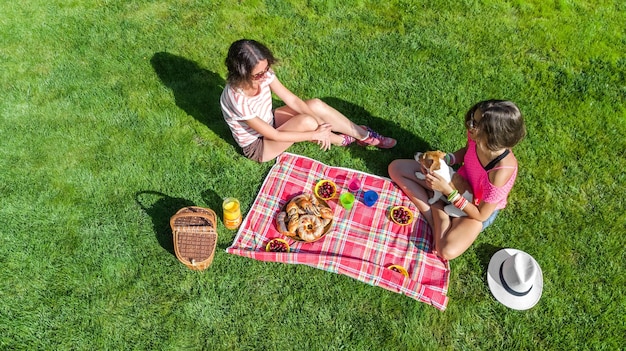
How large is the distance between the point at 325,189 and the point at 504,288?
2.21 m

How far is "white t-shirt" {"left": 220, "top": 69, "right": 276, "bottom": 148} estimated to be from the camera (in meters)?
4.62

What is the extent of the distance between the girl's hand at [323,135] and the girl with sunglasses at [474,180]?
0.92 meters

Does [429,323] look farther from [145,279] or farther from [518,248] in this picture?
[145,279]

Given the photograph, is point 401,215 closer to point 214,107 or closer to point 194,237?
point 194,237

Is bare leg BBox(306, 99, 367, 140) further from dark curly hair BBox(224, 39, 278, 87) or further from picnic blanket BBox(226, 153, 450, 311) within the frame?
dark curly hair BBox(224, 39, 278, 87)

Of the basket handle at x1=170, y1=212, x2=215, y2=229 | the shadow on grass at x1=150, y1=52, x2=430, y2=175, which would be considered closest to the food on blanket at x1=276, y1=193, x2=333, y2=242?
the basket handle at x1=170, y1=212, x2=215, y2=229

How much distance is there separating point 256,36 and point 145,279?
4.12 m

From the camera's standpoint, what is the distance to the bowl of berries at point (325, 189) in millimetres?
5031

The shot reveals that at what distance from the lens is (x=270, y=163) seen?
540cm

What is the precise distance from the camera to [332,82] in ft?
20.4

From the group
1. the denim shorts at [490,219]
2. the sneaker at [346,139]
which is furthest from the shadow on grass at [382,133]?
the denim shorts at [490,219]

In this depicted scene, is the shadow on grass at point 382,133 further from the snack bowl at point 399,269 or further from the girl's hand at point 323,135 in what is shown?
the snack bowl at point 399,269

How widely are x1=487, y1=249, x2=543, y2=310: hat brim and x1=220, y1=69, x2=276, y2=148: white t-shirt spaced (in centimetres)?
308

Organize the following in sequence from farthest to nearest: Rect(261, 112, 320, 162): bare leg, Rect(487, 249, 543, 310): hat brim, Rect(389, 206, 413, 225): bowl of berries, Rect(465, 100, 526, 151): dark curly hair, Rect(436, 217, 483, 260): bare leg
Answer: Rect(261, 112, 320, 162): bare leg < Rect(389, 206, 413, 225): bowl of berries < Rect(436, 217, 483, 260): bare leg < Rect(487, 249, 543, 310): hat brim < Rect(465, 100, 526, 151): dark curly hair
